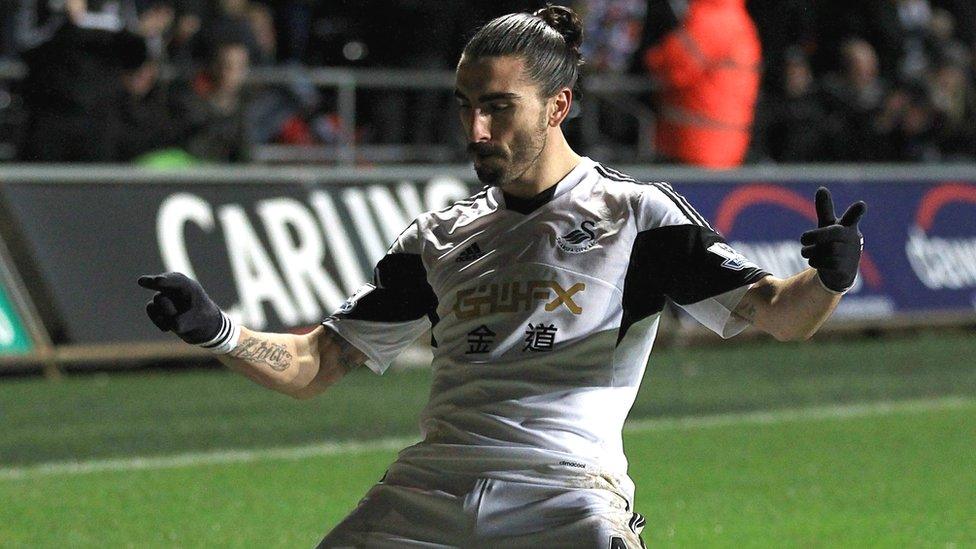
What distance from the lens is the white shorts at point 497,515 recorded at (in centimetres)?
434

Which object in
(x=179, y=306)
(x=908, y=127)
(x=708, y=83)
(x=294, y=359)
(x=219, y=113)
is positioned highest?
(x=179, y=306)

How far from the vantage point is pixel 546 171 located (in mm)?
4754

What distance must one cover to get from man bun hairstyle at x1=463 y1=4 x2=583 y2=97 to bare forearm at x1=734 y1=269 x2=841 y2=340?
30.9 inches

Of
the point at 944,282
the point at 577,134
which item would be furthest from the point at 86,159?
the point at 944,282

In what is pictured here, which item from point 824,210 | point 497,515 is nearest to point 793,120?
point 824,210

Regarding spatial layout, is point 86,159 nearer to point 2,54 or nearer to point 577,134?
point 2,54

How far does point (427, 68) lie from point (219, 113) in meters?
2.45

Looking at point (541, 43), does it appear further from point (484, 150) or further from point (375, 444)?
point (375, 444)

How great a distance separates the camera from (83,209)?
12156 mm

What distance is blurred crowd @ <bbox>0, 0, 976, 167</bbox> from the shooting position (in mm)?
13766

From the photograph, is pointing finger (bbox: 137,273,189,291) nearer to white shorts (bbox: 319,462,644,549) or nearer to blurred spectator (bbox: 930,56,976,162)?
white shorts (bbox: 319,462,644,549)

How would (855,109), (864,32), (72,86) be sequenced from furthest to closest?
(864,32)
(855,109)
(72,86)

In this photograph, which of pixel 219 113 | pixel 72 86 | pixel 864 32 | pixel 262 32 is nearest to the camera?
pixel 72 86

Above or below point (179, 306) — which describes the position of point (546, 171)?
above
